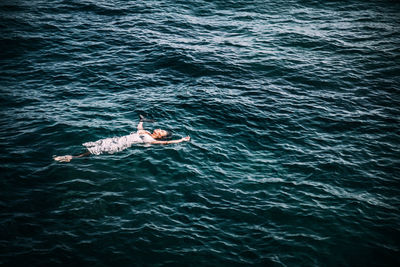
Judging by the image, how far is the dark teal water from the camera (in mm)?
10738

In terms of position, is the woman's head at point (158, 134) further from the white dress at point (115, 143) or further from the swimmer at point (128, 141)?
the white dress at point (115, 143)

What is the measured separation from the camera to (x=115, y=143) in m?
15.4

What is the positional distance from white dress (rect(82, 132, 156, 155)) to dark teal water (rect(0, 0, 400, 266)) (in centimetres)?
50

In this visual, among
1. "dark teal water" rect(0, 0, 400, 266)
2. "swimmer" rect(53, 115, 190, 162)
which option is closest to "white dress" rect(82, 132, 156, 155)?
"swimmer" rect(53, 115, 190, 162)

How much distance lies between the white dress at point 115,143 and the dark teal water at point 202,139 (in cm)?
50

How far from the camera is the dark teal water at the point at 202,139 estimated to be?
10738 mm

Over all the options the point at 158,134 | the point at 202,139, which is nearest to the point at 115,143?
the point at 158,134

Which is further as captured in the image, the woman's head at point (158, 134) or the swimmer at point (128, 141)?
the woman's head at point (158, 134)

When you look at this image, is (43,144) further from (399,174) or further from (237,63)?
(399,174)

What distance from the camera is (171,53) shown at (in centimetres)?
2542

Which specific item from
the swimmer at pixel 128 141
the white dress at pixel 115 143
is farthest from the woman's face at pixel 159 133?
the white dress at pixel 115 143

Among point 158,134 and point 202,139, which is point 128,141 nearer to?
point 158,134

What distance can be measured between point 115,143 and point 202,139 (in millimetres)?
A: 5136

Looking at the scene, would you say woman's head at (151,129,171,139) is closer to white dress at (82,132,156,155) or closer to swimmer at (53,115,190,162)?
swimmer at (53,115,190,162)
